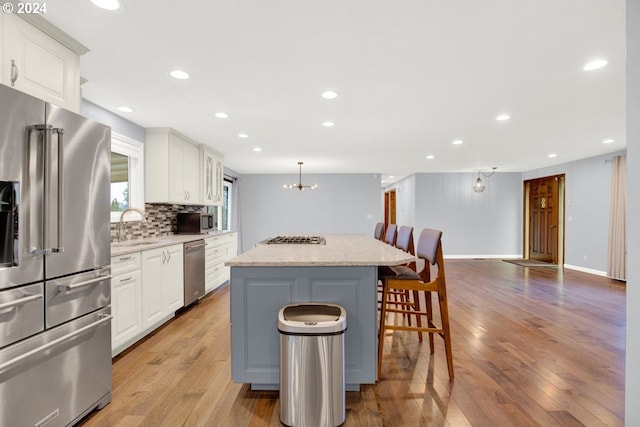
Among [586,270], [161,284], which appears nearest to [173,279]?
[161,284]

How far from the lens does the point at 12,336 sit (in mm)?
1459

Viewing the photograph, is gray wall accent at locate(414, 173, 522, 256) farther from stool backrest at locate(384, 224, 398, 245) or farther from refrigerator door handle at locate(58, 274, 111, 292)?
refrigerator door handle at locate(58, 274, 111, 292)

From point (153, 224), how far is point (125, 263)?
5.63 feet

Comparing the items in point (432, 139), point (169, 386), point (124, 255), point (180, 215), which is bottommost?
point (169, 386)

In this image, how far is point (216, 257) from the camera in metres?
5.08

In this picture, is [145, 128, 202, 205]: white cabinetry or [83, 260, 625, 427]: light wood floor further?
[145, 128, 202, 205]: white cabinetry

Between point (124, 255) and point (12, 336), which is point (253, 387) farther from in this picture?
point (124, 255)

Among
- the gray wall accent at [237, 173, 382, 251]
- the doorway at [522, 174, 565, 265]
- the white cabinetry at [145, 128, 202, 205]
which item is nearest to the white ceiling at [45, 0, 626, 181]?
the white cabinetry at [145, 128, 202, 205]

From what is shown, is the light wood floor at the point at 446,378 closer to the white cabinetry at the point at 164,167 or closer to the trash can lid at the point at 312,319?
the trash can lid at the point at 312,319

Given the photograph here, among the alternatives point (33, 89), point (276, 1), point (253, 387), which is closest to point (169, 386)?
point (253, 387)

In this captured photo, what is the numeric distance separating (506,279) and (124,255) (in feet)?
19.7

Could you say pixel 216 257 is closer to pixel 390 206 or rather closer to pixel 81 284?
pixel 81 284

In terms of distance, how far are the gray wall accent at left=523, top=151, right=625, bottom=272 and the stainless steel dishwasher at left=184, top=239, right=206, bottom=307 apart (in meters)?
7.06

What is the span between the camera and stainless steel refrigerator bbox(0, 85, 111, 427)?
4.81 feet
